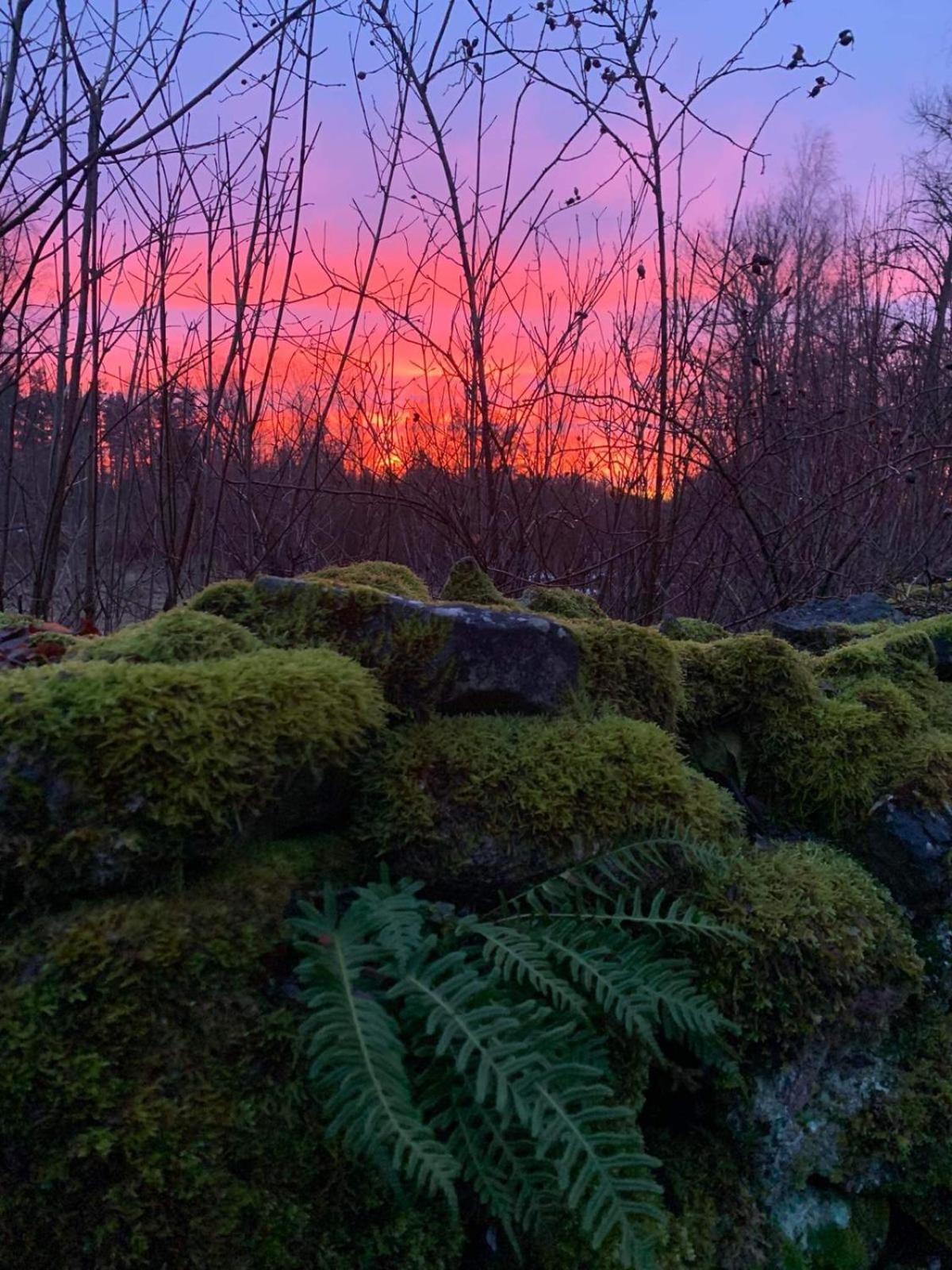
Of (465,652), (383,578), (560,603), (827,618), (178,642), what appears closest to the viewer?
(178,642)

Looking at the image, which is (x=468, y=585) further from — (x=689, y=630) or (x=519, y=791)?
(x=689, y=630)

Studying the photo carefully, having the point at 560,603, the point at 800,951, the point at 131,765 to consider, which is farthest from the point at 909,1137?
the point at 560,603

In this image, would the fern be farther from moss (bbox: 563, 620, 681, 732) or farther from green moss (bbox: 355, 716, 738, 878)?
moss (bbox: 563, 620, 681, 732)

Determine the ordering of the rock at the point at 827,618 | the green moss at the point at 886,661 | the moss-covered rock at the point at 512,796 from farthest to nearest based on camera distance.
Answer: the rock at the point at 827,618, the green moss at the point at 886,661, the moss-covered rock at the point at 512,796

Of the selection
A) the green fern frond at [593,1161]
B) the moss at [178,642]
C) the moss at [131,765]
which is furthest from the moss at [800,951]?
the moss at [178,642]

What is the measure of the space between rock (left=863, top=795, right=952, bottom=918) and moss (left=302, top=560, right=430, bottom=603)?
1.45 metres

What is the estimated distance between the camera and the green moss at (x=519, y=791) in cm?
180

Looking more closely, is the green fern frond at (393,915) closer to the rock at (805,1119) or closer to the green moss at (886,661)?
the rock at (805,1119)

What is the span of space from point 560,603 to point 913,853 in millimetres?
1425

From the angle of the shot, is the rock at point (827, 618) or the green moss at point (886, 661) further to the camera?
the rock at point (827, 618)

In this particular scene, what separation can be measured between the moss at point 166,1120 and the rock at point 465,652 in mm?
791

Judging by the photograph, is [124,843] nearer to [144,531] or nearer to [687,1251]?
[687,1251]

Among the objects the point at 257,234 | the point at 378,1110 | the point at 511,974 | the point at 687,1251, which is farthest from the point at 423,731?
the point at 257,234

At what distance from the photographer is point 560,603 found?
123 inches
